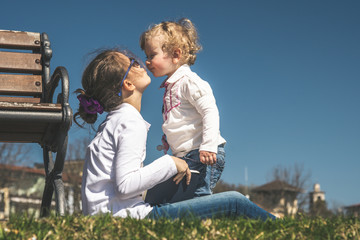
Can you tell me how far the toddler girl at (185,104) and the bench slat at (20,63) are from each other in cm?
163

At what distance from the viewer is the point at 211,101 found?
3604 millimetres

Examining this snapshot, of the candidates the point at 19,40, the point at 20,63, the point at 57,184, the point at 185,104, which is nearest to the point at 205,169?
the point at 185,104

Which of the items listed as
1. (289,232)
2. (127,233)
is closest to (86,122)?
(127,233)

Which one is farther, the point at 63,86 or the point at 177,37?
the point at 177,37

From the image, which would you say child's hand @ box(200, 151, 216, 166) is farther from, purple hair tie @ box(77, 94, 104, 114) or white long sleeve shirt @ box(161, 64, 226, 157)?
purple hair tie @ box(77, 94, 104, 114)

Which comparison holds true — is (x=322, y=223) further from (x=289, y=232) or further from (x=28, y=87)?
(x=28, y=87)

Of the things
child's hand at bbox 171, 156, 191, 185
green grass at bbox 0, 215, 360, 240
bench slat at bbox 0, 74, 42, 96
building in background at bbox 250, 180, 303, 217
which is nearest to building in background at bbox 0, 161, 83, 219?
building in background at bbox 250, 180, 303, 217

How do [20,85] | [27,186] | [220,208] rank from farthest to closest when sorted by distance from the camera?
[27,186] < [20,85] < [220,208]

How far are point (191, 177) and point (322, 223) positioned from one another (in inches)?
39.4

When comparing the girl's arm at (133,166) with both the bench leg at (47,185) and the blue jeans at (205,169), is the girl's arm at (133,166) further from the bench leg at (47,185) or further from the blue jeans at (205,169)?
the bench leg at (47,185)

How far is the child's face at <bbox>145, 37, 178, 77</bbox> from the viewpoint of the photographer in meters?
3.89

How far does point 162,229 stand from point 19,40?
3.69m

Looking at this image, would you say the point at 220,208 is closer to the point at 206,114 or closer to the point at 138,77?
the point at 206,114

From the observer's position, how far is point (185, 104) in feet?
12.0
